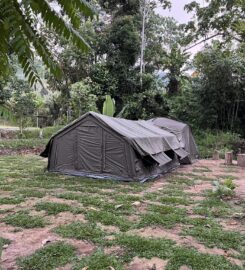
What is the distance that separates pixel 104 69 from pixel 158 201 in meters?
11.4

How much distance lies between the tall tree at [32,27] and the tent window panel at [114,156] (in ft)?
20.6

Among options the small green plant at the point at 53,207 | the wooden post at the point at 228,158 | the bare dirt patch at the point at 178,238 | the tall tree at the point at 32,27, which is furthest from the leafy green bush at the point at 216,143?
the tall tree at the point at 32,27

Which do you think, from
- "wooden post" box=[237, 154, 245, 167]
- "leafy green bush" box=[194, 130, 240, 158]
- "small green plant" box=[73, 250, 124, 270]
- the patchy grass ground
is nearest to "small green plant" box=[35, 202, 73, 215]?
the patchy grass ground

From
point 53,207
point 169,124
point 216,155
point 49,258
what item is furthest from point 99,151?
point 216,155

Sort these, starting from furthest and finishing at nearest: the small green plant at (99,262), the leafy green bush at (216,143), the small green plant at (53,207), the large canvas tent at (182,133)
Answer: the leafy green bush at (216,143) < the large canvas tent at (182,133) < the small green plant at (53,207) < the small green plant at (99,262)

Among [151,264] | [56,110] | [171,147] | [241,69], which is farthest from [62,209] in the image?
[56,110]

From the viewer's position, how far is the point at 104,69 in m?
16.0

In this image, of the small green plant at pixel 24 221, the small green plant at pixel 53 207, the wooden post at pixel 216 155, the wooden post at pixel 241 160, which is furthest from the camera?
the wooden post at pixel 216 155

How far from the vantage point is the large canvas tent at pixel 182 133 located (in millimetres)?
10523

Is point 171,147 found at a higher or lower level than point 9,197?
higher

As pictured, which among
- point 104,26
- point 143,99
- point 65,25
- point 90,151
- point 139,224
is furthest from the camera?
point 104,26

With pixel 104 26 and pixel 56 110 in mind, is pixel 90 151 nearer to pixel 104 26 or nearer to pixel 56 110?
pixel 104 26

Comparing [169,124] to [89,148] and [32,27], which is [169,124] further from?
[32,27]

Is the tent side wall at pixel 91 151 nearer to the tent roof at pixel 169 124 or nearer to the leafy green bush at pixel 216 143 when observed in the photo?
the tent roof at pixel 169 124
